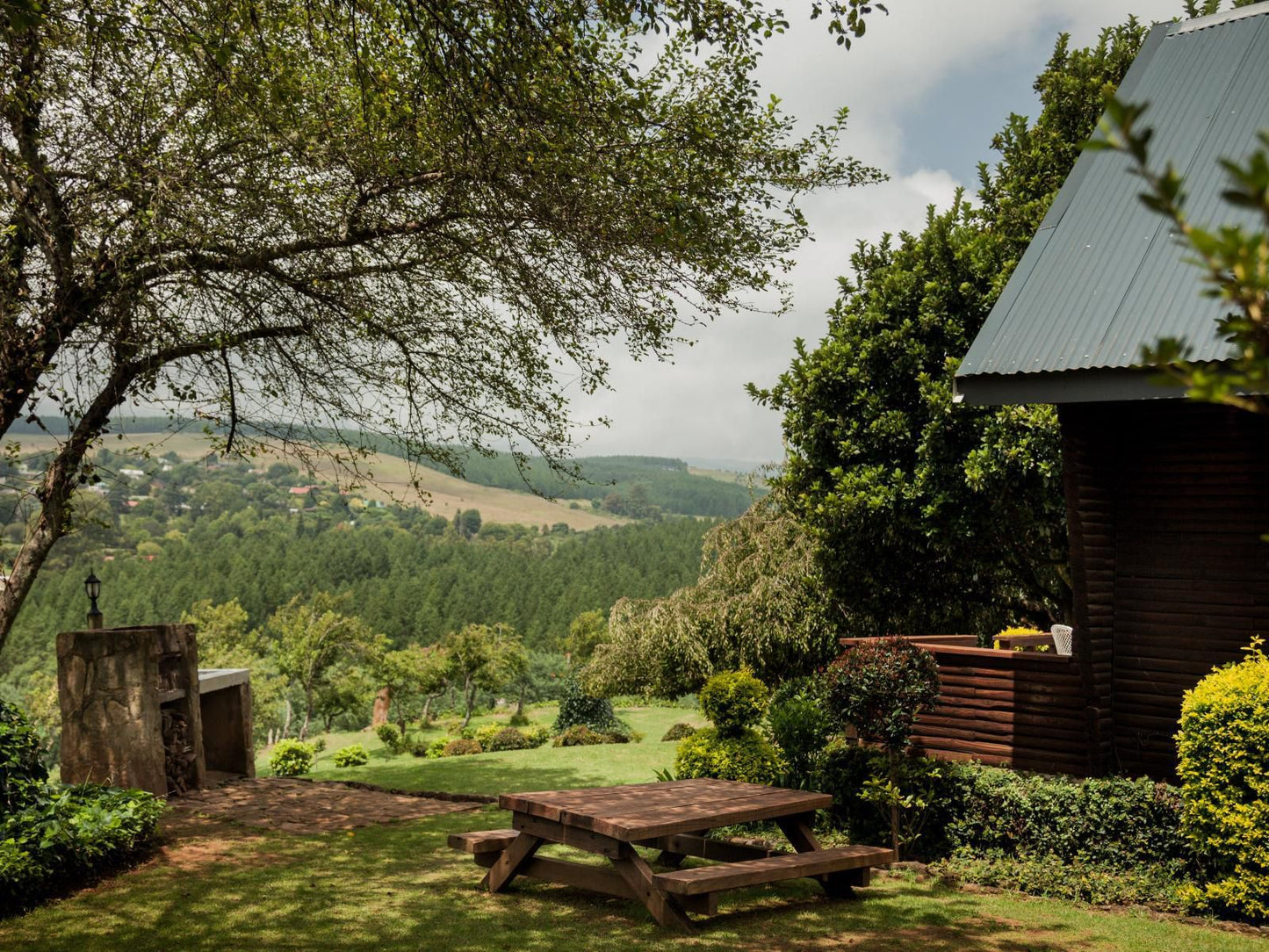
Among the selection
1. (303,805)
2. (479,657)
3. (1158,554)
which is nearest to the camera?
(1158,554)

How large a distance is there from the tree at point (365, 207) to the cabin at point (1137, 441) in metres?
2.92

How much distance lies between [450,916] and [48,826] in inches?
130

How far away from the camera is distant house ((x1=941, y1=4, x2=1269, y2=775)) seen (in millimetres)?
8023

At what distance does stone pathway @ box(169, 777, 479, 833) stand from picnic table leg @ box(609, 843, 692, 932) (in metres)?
4.94

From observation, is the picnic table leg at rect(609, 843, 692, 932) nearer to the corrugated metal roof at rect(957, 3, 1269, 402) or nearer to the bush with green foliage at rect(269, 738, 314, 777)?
the corrugated metal roof at rect(957, 3, 1269, 402)

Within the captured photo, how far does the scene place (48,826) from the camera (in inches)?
317

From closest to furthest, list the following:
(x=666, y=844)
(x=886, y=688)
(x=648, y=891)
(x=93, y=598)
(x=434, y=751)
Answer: (x=648, y=891), (x=666, y=844), (x=886, y=688), (x=93, y=598), (x=434, y=751)

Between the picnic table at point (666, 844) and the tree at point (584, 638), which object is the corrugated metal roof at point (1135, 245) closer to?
the picnic table at point (666, 844)

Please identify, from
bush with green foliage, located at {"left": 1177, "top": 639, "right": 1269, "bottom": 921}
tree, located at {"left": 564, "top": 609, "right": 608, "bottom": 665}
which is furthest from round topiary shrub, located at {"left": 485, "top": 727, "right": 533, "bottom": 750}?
tree, located at {"left": 564, "top": 609, "right": 608, "bottom": 665}

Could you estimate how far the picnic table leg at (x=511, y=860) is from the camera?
805 centimetres

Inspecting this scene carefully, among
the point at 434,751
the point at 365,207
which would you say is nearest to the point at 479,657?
the point at 434,751

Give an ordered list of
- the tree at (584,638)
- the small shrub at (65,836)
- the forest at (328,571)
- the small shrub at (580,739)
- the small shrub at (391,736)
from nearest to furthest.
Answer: the small shrub at (65,836), the small shrub at (580,739), the small shrub at (391,736), the tree at (584,638), the forest at (328,571)

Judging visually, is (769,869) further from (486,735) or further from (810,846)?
(486,735)

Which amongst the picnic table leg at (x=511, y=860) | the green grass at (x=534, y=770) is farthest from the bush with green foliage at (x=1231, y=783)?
the green grass at (x=534, y=770)
